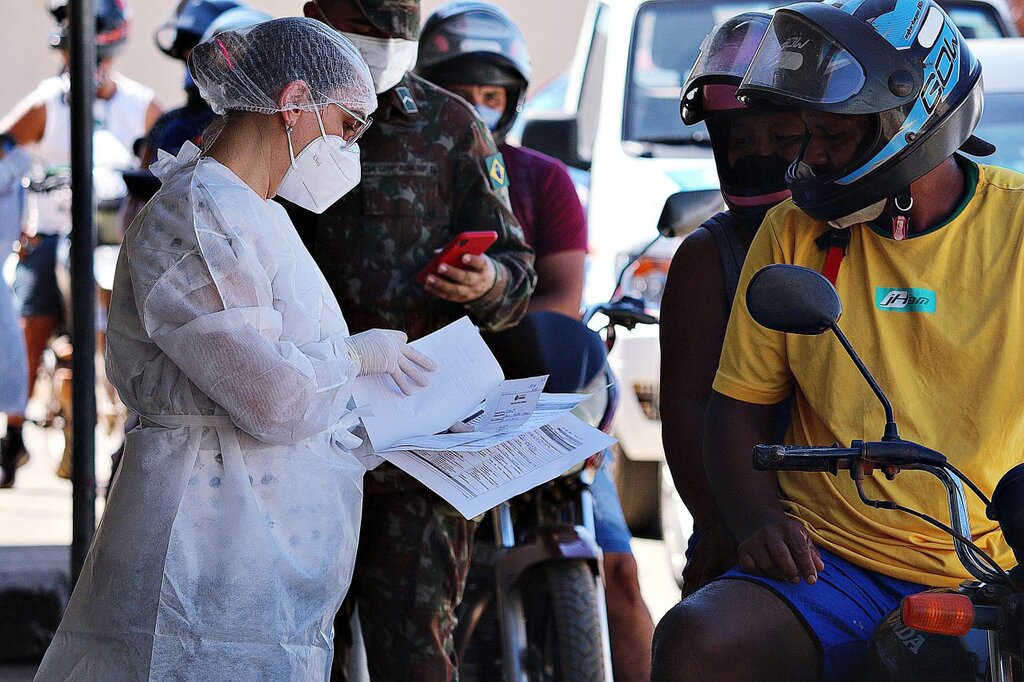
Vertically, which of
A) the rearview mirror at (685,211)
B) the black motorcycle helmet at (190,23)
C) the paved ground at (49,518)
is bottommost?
the paved ground at (49,518)

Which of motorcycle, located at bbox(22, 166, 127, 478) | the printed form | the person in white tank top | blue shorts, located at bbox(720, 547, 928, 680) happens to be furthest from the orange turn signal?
the person in white tank top

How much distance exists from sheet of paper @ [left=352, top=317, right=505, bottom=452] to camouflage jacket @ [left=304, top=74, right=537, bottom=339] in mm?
490

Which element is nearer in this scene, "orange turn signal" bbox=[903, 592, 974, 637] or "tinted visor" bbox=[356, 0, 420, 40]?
"orange turn signal" bbox=[903, 592, 974, 637]

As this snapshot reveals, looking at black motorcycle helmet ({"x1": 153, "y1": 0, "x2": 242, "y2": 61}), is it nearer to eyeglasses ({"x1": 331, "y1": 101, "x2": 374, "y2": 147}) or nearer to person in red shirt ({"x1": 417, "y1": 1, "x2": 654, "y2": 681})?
person in red shirt ({"x1": 417, "y1": 1, "x2": 654, "y2": 681})

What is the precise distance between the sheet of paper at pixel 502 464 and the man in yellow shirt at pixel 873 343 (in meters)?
0.33

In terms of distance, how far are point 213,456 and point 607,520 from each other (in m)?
1.80

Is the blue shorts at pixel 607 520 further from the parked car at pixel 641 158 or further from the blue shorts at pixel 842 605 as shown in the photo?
the parked car at pixel 641 158

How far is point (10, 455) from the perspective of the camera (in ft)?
26.7

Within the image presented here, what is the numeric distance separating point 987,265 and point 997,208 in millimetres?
129

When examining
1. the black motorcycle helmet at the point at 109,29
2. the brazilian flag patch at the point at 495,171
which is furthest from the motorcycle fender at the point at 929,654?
the black motorcycle helmet at the point at 109,29

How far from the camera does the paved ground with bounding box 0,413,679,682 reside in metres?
6.19

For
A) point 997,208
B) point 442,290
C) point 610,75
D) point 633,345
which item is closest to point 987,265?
point 997,208

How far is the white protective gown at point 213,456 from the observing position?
246 cm

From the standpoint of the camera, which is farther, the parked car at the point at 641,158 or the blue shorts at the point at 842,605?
the parked car at the point at 641,158
